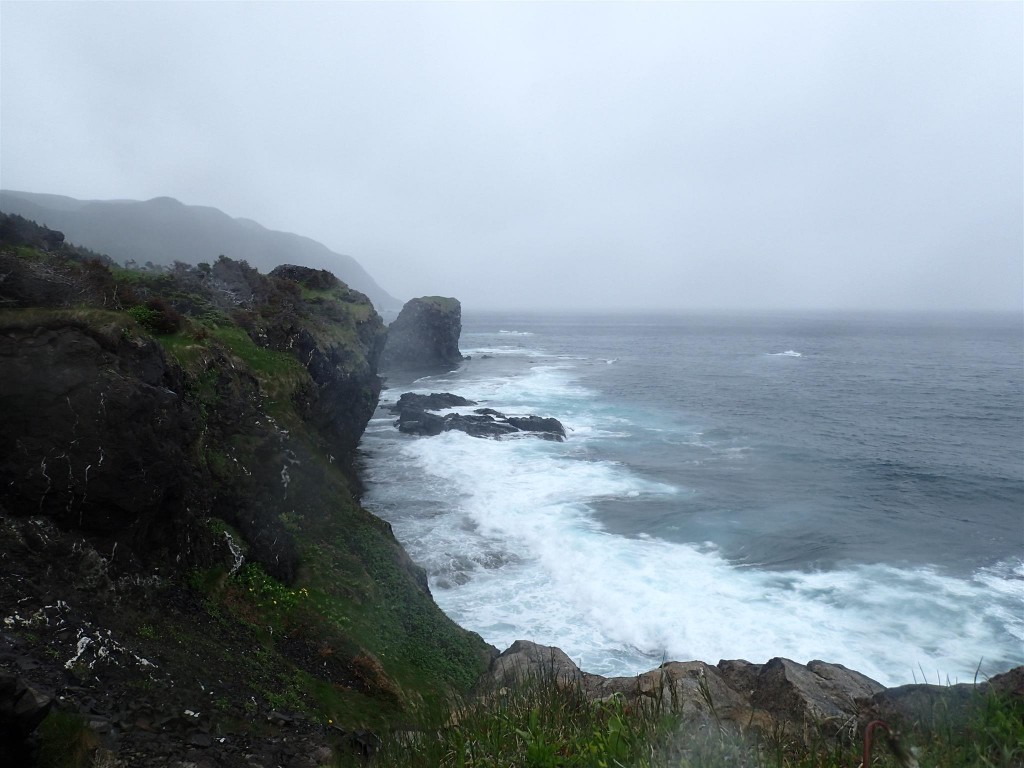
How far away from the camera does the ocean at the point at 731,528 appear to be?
745 inches

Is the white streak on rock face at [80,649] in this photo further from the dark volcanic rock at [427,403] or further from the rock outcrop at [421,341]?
the rock outcrop at [421,341]

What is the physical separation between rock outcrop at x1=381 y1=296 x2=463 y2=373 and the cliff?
69748 millimetres

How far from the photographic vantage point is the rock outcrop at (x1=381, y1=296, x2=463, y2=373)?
89344 mm

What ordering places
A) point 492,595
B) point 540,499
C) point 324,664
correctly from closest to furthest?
point 324,664 < point 492,595 < point 540,499

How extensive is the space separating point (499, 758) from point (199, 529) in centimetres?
1085

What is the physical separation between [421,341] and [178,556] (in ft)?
258

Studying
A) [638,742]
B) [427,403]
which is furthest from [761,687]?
[427,403]

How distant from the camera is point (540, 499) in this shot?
30.5m

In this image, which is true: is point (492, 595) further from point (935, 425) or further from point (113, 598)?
point (935, 425)

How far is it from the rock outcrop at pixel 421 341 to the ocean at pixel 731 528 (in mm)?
29782

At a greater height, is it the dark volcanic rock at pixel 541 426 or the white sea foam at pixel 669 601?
the dark volcanic rock at pixel 541 426

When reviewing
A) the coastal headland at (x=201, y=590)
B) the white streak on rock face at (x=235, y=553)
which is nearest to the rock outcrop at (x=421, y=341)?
the coastal headland at (x=201, y=590)

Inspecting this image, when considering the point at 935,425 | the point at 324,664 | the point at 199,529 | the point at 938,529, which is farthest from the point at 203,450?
the point at 935,425

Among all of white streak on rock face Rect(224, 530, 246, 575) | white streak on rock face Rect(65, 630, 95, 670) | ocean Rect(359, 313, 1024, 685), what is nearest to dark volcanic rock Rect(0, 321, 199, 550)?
white streak on rock face Rect(224, 530, 246, 575)
